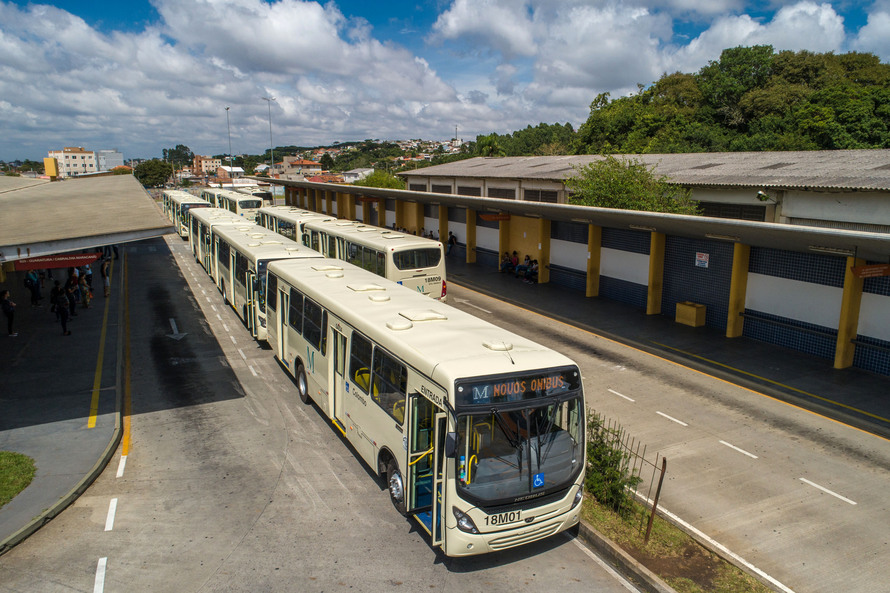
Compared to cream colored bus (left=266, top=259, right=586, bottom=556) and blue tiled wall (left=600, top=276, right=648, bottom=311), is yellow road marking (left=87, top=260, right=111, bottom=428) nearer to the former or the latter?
cream colored bus (left=266, top=259, right=586, bottom=556)

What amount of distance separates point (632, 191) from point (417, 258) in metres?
9.04

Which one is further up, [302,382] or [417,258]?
[417,258]

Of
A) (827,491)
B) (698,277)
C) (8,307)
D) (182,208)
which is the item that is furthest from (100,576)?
(182,208)

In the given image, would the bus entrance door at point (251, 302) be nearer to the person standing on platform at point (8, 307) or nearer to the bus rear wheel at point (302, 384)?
the bus rear wheel at point (302, 384)

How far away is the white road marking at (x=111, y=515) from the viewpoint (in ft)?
28.1

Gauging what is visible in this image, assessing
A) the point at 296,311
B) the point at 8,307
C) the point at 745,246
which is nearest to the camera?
the point at 296,311

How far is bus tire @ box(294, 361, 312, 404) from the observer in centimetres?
1303

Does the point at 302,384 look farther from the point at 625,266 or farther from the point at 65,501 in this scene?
the point at 625,266

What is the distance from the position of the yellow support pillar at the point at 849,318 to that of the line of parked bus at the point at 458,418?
1080cm

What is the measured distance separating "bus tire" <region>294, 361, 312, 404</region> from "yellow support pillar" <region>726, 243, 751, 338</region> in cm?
1308

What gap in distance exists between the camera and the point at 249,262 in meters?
17.8

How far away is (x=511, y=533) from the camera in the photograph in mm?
7254

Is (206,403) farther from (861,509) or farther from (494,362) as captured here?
(861,509)

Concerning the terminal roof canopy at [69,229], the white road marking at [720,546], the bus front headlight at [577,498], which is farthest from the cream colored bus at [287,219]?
the bus front headlight at [577,498]
